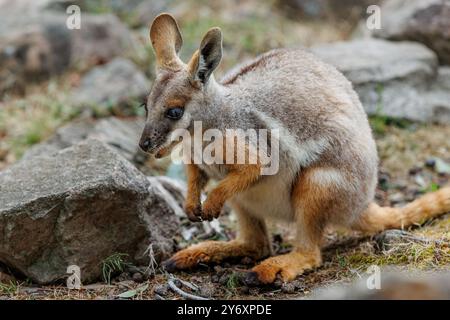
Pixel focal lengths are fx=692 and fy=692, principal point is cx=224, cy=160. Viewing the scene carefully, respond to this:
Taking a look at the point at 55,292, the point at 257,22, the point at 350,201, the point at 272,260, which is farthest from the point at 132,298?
the point at 257,22

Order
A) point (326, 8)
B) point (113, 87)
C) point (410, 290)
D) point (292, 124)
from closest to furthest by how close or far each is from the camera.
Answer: point (410, 290) → point (292, 124) → point (113, 87) → point (326, 8)

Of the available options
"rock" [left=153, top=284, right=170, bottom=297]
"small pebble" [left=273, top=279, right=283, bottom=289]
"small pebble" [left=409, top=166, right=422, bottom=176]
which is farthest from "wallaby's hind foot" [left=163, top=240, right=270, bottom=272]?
"small pebble" [left=409, top=166, right=422, bottom=176]

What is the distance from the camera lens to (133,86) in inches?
365

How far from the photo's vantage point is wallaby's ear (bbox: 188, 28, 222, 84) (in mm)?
5277

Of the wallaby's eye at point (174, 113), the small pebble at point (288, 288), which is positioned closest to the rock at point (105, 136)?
the wallaby's eye at point (174, 113)

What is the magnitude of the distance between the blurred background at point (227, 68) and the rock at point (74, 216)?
51 cm

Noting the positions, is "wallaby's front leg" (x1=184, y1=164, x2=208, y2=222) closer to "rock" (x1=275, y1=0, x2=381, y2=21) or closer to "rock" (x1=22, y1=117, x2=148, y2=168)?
"rock" (x1=22, y1=117, x2=148, y2=168)

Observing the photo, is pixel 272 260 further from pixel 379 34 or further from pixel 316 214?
pixel 379 34

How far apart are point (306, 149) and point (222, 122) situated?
753 mm

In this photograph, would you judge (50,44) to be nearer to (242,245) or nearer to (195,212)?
(242,245)

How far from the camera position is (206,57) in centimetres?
541

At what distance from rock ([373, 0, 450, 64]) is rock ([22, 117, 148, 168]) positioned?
4.05 meters

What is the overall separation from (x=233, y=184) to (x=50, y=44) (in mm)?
5972

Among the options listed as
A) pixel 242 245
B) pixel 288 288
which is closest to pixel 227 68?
pixel 242 245
